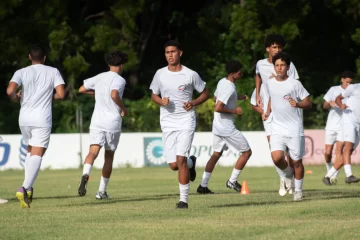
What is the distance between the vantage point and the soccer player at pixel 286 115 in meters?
14.6

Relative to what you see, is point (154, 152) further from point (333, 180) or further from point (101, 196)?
point (101, 196)


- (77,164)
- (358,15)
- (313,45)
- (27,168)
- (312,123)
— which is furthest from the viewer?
(313,45)

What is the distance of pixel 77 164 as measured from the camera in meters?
33.0

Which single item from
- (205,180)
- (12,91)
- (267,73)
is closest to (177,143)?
(12,91)

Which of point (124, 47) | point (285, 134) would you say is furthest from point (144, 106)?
point (285, 134)

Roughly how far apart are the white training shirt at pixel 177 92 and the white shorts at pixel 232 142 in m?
3.88

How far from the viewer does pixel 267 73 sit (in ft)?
54.8

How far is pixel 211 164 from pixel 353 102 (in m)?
4.63

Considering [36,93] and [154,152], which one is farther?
[154,152]

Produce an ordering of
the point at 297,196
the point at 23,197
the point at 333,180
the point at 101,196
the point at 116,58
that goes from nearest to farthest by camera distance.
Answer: the point at 23,197
the point at 297,196
the point at 116,58
the point at 101,196
the point at 333,180

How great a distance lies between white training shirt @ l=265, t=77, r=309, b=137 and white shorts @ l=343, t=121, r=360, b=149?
6.51m

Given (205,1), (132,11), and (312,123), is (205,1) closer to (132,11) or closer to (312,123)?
(132,11)

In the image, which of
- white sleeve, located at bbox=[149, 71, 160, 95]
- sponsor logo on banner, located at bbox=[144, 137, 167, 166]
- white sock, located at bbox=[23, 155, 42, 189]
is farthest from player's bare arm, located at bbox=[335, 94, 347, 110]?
sponsor logo on banner, located at bbox=[144, 137, 167, 166]

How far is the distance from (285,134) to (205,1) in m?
30.5
